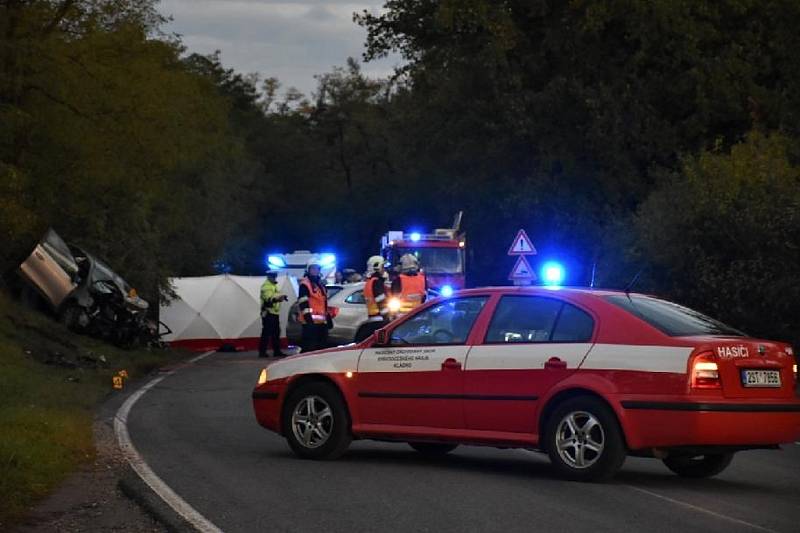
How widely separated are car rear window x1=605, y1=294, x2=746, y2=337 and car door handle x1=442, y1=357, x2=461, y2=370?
1331mm

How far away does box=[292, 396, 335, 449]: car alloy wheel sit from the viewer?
490 inches

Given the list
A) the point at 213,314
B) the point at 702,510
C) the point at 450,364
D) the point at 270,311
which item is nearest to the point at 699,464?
the point at 702,510

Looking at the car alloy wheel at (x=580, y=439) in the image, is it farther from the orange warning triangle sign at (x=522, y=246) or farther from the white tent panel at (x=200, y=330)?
the white tent panel at (x=200, y=330)

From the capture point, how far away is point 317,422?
492 inches

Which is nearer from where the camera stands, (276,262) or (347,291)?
(347,291)

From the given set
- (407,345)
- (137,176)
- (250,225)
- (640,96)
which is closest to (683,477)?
(407,345)

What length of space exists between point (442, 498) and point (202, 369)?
16004 millimetres

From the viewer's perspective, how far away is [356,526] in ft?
29.2

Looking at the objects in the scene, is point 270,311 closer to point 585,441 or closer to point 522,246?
point 522,246

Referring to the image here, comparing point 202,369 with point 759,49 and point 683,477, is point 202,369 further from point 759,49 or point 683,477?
point 759,49

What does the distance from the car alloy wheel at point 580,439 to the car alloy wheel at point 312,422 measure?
2281 mm

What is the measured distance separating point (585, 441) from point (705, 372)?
1.08 metres

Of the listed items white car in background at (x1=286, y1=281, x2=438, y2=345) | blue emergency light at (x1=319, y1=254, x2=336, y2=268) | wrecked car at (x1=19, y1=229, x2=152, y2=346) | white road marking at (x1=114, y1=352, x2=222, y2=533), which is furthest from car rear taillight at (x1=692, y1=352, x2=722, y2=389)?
blue emergency light at (x1=319, y1=254, x2=336, y2=268)

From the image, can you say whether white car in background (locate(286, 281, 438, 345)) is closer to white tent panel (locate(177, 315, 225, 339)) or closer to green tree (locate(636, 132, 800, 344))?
green tree (locate(636, 132, 800, 344))
